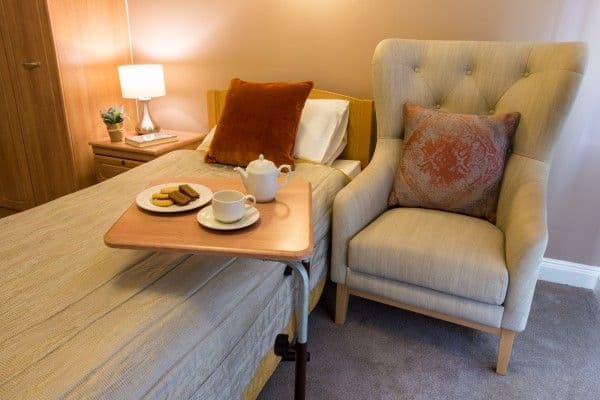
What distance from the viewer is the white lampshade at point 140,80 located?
253 cm

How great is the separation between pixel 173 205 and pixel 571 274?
6.72 feet

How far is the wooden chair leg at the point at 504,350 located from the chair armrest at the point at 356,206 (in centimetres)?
61

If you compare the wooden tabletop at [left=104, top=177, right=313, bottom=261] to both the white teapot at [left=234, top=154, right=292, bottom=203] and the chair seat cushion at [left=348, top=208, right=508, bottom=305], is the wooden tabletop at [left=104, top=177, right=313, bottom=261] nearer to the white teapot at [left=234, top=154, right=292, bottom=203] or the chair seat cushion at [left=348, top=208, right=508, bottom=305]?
the white teapot at [left=234, top=154, right=292, bottom=203]

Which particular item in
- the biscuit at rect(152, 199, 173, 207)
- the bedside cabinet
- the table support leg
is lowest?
the table support leg

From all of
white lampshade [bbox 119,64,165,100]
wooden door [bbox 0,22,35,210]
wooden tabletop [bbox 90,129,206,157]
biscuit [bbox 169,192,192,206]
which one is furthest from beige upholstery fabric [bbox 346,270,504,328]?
wooden door [bbox 0,22,35,210]

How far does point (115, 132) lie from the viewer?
258 cm

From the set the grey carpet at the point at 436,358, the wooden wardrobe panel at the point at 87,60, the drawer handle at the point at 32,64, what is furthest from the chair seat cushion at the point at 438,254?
the drawer handle at the point at 32,64

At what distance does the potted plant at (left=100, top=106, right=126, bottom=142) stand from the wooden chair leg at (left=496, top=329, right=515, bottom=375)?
2263 millimetres

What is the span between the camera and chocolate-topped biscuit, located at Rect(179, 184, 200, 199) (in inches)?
48.7

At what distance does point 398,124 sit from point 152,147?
1.39 m

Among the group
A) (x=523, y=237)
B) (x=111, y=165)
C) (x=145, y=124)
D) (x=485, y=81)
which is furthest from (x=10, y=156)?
(x=523, y=237)

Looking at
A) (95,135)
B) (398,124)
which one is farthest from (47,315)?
(95,135)

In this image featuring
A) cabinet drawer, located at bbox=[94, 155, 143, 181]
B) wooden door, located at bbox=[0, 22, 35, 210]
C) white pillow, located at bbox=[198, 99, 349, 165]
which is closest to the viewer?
white pillow, located at bbox=[198, 99, 349, 165]

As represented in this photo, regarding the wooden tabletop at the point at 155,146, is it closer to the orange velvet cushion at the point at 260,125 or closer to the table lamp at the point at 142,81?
the table lamp at the point at 142,81
